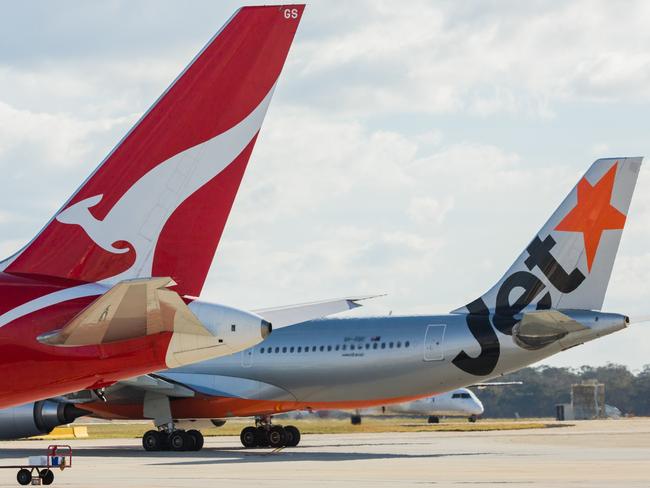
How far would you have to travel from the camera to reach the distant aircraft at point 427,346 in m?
30.0

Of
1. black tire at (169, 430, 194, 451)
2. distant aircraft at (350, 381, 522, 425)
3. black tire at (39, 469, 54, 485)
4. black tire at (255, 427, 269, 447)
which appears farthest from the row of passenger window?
distant aircraft at (350, 381, 522, 425)

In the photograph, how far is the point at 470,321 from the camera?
30547 mm

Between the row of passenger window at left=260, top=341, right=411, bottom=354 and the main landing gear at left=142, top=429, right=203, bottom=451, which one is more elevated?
the row of passenger window at left=260, top=341, right=411, bottom=354

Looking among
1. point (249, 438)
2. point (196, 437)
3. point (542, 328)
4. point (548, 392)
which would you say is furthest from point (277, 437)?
point (548, 392)

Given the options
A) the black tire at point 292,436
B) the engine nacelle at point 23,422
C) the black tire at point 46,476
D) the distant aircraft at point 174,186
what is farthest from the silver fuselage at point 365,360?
the distant aircraft at point 174,186

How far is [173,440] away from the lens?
109ft

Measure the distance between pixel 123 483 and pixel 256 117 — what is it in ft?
33.2

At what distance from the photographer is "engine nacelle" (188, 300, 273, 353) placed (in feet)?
36.8

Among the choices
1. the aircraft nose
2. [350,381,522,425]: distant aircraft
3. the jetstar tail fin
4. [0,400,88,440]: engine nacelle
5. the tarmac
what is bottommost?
the tarmac

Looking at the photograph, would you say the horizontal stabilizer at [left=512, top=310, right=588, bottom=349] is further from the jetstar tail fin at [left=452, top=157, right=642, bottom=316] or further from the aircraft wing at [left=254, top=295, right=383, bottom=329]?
the aircraft wing at [left=254, top=295, right=383, bottom=329]

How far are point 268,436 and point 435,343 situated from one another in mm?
7887

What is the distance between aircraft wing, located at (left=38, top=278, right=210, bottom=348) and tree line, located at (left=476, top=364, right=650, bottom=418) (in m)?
91.3

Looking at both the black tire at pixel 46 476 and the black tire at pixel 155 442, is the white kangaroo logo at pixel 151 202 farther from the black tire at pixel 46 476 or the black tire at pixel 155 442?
the black tire at pixel 155 442

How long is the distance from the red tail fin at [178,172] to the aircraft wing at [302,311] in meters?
0.95
